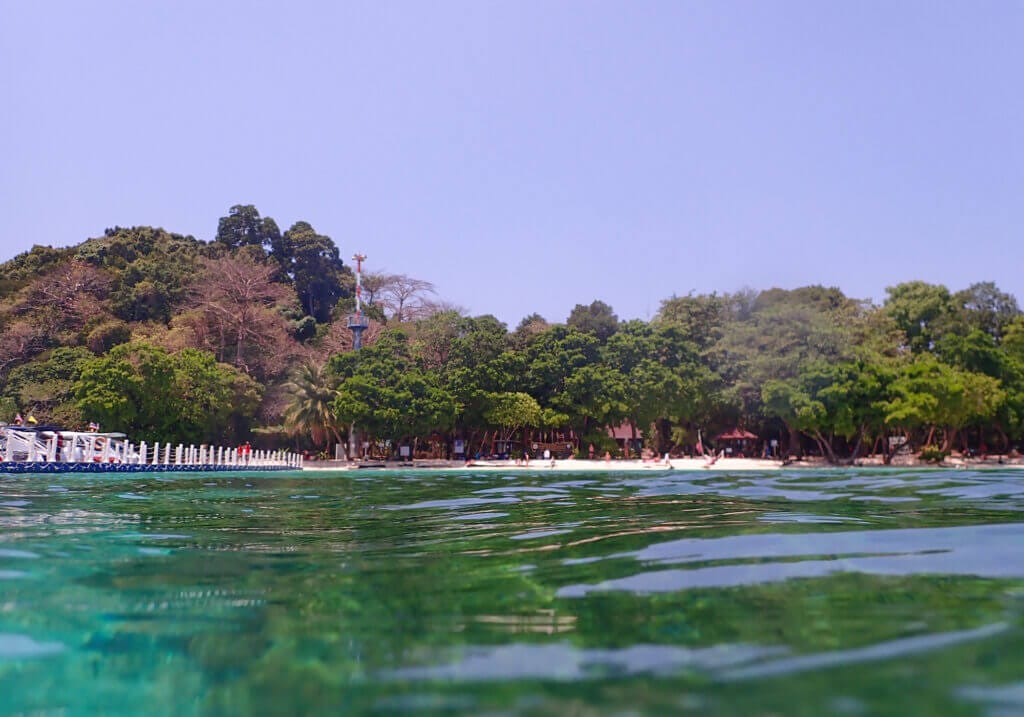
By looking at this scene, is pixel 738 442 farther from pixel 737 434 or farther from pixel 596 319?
pixel 596 319

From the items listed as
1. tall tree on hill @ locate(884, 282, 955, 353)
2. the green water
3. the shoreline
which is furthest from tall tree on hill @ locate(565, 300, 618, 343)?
the green water

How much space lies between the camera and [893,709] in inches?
69.4

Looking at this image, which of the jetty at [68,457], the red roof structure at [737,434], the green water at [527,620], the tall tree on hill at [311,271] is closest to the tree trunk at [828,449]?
the red roof structure at [737,434]

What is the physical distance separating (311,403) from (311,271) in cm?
2502

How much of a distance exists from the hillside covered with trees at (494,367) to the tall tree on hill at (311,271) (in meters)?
7.61

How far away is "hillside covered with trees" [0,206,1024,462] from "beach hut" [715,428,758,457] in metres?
0.79

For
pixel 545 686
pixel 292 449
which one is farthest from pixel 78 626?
pixel 292 449

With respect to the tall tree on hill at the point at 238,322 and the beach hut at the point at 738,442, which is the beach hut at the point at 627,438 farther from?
the tall tree on hill at the point at 238,322

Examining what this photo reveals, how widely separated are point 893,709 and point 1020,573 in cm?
237

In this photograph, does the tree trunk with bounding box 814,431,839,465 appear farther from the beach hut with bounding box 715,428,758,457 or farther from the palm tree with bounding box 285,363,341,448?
the palm tree with bounding box 285,363,341,448

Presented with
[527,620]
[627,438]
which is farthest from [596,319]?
[527,620]

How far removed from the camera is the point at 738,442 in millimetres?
45719

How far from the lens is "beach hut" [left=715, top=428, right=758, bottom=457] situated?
4256 cm

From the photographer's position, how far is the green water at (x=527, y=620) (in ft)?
6.52
